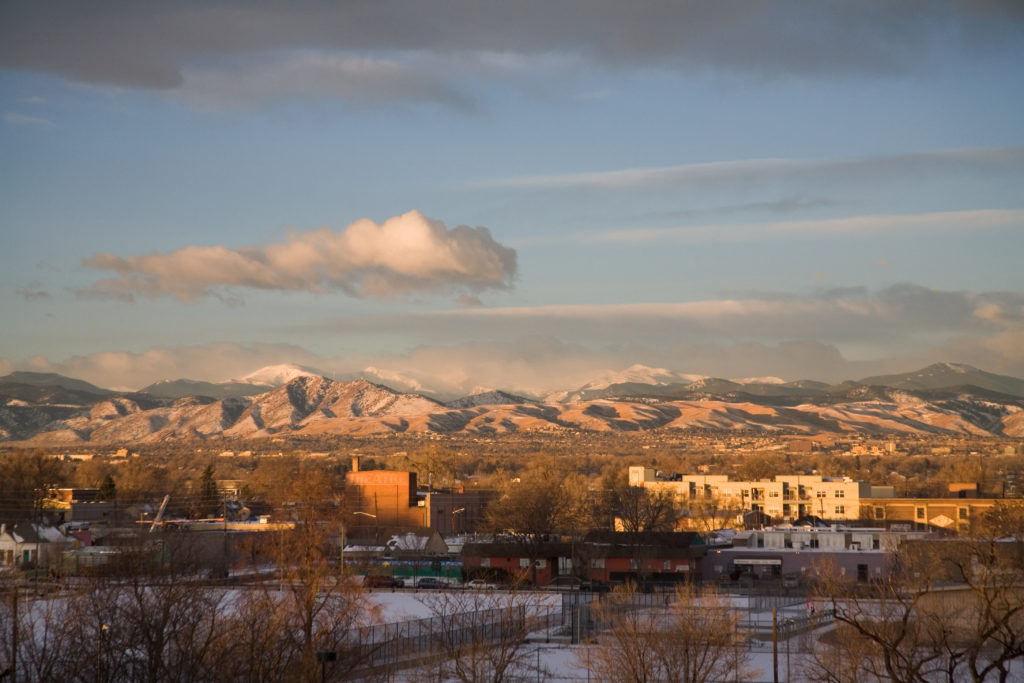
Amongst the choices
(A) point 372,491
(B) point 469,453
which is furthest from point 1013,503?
(B) point 469,453

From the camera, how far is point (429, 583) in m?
54.3

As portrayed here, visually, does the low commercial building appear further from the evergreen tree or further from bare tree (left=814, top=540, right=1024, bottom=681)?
the evergreen tree

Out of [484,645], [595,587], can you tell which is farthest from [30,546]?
[484,645]

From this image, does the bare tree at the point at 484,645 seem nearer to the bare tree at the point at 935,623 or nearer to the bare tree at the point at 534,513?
the bare tree at the point at 935,623

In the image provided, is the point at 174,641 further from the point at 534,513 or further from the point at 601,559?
the point at 534,513

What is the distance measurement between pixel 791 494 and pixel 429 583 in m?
46.6

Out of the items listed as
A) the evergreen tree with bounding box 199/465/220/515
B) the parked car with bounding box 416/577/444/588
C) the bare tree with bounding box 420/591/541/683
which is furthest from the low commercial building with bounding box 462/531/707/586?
the evergreen tree with bounding box 199/465/220/515

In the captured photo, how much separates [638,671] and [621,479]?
88776mm

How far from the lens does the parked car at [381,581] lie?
53.2 meters

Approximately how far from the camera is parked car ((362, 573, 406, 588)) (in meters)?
53.2

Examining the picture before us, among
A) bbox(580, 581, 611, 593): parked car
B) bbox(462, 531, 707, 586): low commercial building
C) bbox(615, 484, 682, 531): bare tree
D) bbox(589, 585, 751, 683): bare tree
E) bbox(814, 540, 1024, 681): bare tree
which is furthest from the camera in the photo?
bbox(615, 484, 682, 531): bare tree

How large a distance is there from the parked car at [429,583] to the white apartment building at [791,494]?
38.9 metres

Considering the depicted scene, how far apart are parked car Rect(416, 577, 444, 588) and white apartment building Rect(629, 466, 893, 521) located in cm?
Answer: 3894

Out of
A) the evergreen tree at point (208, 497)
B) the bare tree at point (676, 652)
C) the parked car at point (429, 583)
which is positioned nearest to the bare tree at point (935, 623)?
the bare tree at point (676, 652)
